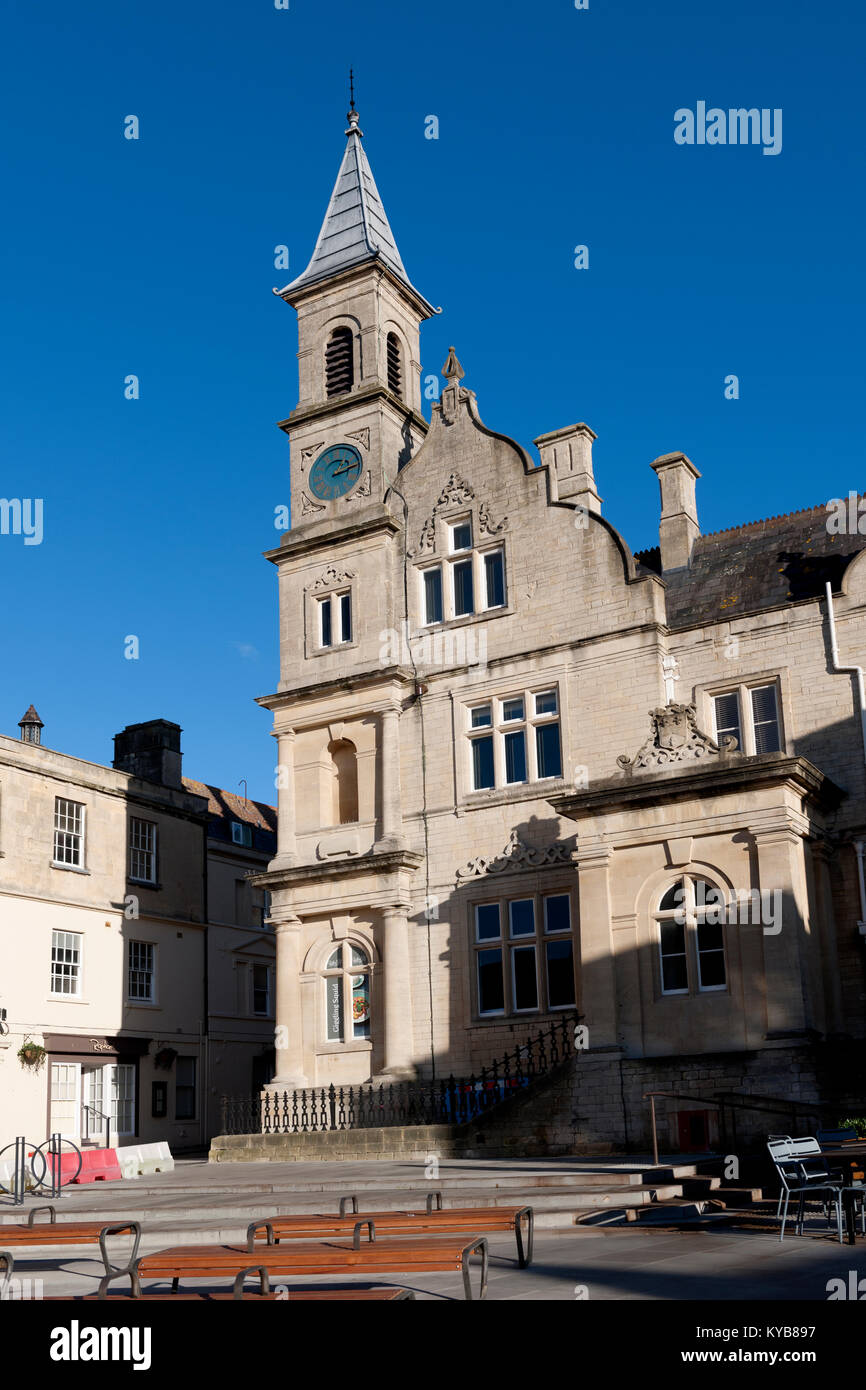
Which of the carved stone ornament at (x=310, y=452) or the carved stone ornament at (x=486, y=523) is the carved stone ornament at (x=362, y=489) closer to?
the carved stone ornament at (x=310, y=452)

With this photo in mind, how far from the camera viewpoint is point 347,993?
28312 mm

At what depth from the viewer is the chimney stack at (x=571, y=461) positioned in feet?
94.3

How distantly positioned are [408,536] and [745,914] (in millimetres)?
12979

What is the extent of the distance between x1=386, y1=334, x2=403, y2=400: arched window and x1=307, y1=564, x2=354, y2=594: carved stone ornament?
5017 mm

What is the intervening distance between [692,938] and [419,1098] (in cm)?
701

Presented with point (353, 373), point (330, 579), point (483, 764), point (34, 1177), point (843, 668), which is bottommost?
point (34, 1177)

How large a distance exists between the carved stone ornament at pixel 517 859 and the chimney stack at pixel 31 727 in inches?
534

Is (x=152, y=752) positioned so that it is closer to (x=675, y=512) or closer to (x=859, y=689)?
(x=675, y=512)

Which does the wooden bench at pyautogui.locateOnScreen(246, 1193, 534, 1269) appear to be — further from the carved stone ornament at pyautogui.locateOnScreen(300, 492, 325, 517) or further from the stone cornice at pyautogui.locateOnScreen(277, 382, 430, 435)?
the stone cornice at pyautogui.locateOnScreen(277, 382, 430, 435)

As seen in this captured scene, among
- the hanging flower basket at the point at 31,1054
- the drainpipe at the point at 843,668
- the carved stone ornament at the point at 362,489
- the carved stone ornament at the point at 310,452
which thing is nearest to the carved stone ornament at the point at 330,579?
the carved stone ornament at the point at 362,489

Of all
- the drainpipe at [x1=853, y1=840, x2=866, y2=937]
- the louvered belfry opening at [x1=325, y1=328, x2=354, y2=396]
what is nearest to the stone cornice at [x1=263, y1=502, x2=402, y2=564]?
the louvered belfry opening at [x1=325, y1=328, x2=354, y2=396]

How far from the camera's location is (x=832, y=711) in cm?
2452

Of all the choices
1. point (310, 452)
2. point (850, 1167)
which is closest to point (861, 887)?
point (850, 1167)
